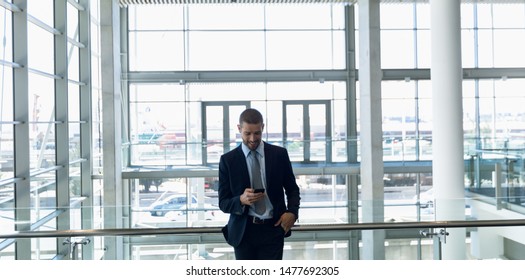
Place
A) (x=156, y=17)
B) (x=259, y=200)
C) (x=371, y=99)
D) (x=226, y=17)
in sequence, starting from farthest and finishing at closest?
(x=226, y=17) → (x=156, y=17) → (x=371, y=99) → (x=259, y=200)

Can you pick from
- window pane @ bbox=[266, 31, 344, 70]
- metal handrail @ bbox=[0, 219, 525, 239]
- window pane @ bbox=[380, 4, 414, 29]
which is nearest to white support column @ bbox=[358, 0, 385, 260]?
window pane @ bbox=[266, 31, 344, 70]

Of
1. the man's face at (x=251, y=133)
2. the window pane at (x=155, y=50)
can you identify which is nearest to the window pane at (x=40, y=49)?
the window pane at (x=155, y=50)

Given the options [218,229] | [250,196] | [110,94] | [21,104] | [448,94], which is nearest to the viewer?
[250,196]

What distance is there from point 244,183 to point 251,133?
1.13 ft

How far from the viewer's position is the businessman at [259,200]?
11.6ft

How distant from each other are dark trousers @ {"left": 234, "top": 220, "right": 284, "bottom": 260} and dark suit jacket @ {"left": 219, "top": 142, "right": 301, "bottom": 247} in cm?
5

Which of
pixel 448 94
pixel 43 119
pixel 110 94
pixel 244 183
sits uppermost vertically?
pixel 110 94

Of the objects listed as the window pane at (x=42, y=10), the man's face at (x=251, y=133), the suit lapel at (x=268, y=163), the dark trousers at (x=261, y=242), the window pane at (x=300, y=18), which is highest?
the window pane at (x=300, y=18)

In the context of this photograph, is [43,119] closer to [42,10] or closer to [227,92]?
[42,10]

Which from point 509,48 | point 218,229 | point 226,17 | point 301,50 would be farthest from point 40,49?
point 509,48

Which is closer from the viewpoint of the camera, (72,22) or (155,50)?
(72,22)

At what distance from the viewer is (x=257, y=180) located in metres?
3.57

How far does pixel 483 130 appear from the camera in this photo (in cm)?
2342

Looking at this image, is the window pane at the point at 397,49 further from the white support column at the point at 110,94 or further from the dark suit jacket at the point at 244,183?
the dark suit jacket at the point at 244,183
